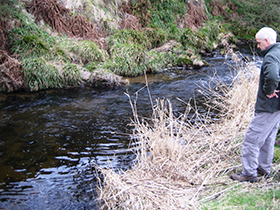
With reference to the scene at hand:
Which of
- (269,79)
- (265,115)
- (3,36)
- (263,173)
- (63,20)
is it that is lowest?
(263,173)

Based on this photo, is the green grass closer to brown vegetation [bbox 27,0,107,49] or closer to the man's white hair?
the man's white hair

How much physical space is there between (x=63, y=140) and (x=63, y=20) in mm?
8532

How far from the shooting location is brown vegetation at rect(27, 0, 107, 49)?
11781 millimetres

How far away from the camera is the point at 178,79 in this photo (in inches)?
417

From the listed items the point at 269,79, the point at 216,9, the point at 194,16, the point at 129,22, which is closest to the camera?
the point at 269,79

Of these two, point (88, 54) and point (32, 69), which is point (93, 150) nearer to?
point (32, 69)

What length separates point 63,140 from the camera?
19.0 feet

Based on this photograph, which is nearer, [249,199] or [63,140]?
[249,199]

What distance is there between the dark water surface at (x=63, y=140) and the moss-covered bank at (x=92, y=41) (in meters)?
0.69

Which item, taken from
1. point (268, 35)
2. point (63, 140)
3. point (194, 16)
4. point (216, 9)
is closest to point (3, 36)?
point (63, 140)

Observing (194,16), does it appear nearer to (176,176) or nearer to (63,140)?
(63,140)

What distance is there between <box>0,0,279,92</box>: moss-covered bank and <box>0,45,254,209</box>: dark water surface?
693mm

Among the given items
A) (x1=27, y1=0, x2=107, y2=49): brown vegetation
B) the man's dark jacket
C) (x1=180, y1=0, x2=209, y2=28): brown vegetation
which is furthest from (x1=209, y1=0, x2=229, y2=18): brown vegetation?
the man's dark jacket

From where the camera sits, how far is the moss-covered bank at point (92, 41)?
29.8 feet
